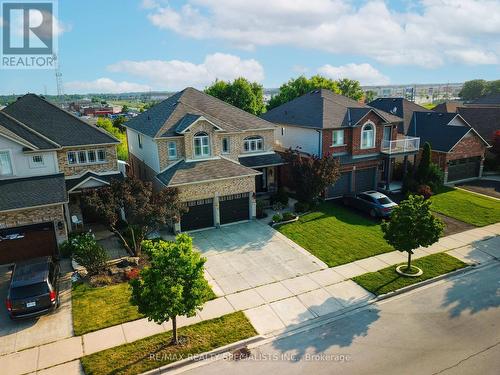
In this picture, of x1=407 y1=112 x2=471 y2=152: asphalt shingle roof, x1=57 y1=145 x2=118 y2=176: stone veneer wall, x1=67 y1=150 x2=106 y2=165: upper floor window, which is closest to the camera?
x1=57 y1=145 x2=118 y2=176: stone veneer wall

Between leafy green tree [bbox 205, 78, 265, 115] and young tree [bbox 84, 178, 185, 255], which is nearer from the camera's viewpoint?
young tree [bbox 84, 178, 185, 255]

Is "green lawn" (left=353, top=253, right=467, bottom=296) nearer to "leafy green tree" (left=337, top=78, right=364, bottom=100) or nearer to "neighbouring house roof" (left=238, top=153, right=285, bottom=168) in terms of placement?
"neighbouring house roof" (left=238, top=153, right=285, bottom=168)

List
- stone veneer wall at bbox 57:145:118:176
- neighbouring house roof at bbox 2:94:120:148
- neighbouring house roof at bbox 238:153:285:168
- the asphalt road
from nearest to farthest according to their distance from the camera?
the asphalt road
stone veneer wall at bbox 57:145:118:176
neighbouring house roof at bbox 2:94:120:148
neighbouring house roof at bbox 238:153:285:168

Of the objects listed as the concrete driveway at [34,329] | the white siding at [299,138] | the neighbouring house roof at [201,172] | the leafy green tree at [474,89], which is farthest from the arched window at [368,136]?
the leafy green tree at [474,89]

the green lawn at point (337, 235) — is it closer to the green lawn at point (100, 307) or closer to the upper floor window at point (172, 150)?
the green lawn at point (100, 307)

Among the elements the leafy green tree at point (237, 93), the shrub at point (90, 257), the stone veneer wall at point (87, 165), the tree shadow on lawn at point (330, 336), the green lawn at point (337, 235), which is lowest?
the tree shadow on lawn at point (330, 336)

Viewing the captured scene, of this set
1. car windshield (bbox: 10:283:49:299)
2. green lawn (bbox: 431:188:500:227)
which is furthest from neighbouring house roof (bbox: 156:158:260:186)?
green lawn (bbox: 431:188:500:227)

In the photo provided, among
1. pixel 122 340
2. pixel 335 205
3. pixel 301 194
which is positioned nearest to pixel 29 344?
pixel 122 340
